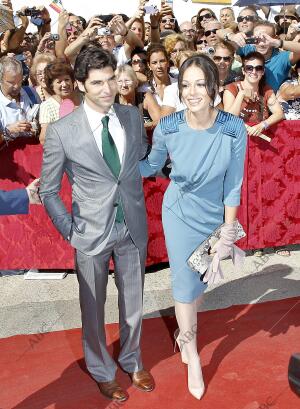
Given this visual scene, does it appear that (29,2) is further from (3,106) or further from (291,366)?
(291,366)

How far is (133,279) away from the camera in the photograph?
11.4 ft

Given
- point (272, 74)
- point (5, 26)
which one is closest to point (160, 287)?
point (272, 74)

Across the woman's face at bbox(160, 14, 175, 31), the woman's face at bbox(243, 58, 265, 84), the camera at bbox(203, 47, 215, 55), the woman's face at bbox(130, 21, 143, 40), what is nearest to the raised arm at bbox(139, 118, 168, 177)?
the woman's face at bbox(243, 58, 265, 84)

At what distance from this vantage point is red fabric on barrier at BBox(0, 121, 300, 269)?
5074mm

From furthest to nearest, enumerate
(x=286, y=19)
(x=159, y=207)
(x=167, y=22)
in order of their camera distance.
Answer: (x=286, y=19) → (x=167, y=22) → (x=159, y=207)

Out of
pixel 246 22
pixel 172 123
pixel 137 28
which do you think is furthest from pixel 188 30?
pixel 172 123

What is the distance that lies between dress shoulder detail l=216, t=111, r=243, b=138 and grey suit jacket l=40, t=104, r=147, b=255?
1.53 feet

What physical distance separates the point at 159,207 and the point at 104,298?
1.94 m

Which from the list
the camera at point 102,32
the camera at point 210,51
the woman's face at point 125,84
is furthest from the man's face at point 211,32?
the woman's face at point 125,84

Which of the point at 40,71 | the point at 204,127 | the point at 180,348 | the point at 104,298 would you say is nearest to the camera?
the point at 204,127

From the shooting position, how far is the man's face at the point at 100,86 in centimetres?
308

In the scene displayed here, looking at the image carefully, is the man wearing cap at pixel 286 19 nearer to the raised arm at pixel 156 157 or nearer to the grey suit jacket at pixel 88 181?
the raised arm at pixel 156 157

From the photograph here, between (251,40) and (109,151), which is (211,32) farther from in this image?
(109,151)

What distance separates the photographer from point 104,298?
11.3 ft
